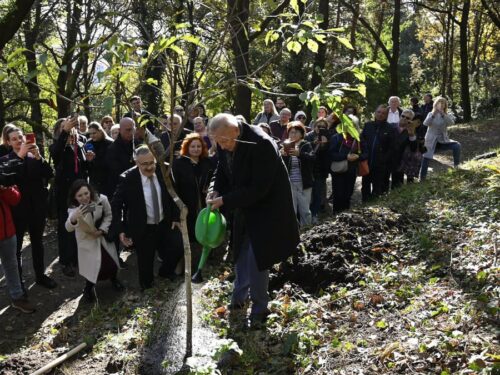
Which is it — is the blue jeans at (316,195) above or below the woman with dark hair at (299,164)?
below

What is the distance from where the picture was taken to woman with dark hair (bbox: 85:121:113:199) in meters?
8.11

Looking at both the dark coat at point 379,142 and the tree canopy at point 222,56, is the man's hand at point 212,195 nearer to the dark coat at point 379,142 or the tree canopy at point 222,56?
the tree canopy at point 222,56

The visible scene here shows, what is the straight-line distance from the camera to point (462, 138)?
58.7ft

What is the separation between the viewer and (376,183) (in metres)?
9.34

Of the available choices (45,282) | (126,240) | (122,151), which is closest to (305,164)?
(122,151)

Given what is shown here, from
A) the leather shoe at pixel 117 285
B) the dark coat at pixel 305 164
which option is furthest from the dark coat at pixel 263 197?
the dark coat at pixel 305 164

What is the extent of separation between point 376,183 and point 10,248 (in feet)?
20.8

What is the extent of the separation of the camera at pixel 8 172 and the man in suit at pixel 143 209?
122 cm

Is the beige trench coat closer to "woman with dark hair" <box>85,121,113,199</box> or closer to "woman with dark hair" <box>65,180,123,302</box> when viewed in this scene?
"woman with dark hair" <box>65,180,123,302</box>

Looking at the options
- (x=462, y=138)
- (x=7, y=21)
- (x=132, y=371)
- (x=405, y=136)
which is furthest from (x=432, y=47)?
(x=132, y=371)


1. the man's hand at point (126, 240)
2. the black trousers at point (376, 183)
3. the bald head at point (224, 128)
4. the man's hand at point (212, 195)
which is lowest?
the man's hand at point (126, 240)

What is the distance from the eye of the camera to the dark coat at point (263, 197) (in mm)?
4293

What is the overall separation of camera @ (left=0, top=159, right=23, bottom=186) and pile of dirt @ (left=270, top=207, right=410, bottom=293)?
3.36 m

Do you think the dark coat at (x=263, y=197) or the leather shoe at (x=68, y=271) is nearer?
the dark coat at (x=263, y=197)
